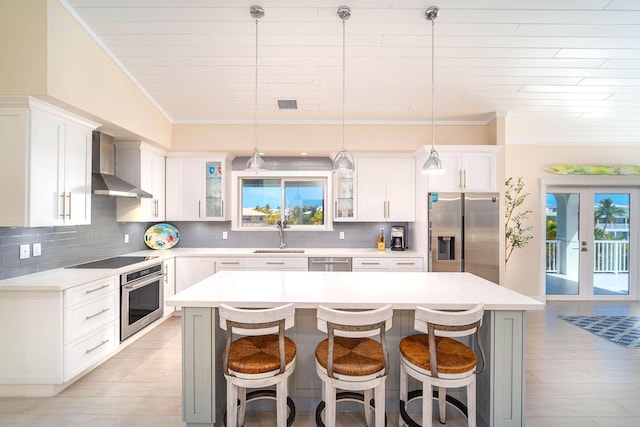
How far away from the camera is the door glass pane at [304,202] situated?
15.6 ft

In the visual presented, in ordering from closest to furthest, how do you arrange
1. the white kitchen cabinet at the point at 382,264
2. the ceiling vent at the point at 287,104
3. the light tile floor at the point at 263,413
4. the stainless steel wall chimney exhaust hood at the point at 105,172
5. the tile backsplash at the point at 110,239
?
the light tile floor at the point at 263,413 → the tile backsplash at the point at 110,239 → the stainless steel wall chimney exhaust hood at the point at 105,172 → the ceiling vent at the point at 287,104 → the white kitchen cabinet at the point at 382,264

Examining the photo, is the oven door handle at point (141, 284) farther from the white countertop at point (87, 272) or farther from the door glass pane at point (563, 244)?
the door glass pane at point (563, 244)

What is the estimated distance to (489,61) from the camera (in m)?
3.05

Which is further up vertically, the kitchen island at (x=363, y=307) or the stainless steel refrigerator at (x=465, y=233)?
the stainless steel refrigerator at (x=465, y=233)

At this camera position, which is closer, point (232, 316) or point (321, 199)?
point (232, 316)

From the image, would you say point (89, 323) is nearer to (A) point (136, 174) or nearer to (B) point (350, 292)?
(A) point (136, 174)

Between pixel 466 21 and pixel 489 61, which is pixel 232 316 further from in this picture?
pixel 489 61

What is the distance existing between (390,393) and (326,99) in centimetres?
318

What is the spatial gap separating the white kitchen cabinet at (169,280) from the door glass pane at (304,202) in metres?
1.76

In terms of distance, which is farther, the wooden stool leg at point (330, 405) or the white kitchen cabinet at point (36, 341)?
the white kitchen cabinet at point (36, 341)

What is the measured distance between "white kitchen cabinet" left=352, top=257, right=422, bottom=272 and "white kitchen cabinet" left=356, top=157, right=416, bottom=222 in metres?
0.63

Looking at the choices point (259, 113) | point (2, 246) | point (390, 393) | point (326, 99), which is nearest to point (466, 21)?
point (326, 99)

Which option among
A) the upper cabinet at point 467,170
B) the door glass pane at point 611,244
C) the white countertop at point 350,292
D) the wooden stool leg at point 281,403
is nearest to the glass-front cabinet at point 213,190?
the white countertop at point 350,292

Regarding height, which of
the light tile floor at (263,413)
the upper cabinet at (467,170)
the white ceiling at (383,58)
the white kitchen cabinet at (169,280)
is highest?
the white ceiling at (383,58)
